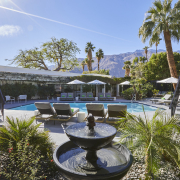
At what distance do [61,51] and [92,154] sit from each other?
27839mm

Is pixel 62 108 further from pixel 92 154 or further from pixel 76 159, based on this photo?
pixel 92 154

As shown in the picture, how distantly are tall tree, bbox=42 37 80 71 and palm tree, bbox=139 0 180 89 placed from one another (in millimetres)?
17793

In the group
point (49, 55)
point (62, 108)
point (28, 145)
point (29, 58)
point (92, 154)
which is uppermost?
point (49, 55)

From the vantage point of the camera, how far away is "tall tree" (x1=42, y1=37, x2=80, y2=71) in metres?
27.7

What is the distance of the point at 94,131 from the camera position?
258 cm

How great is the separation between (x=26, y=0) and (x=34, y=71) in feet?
25.9

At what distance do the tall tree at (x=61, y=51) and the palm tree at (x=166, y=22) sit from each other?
1779 centimetres

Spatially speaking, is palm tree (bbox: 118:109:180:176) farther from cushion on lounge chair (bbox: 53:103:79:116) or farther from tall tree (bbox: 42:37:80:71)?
tall tree (bbox: 42:37:80:71)

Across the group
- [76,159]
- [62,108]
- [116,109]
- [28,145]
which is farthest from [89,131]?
[62,108]

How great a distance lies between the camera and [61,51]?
28.2m

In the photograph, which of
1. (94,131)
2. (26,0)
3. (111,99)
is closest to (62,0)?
(26,0)

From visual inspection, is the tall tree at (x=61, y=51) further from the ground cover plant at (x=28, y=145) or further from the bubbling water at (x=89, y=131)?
the bubbling water at (x=89, y=131)

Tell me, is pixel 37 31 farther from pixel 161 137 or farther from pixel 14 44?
pixel 161 137

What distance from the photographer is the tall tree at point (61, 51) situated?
90.7 feet
